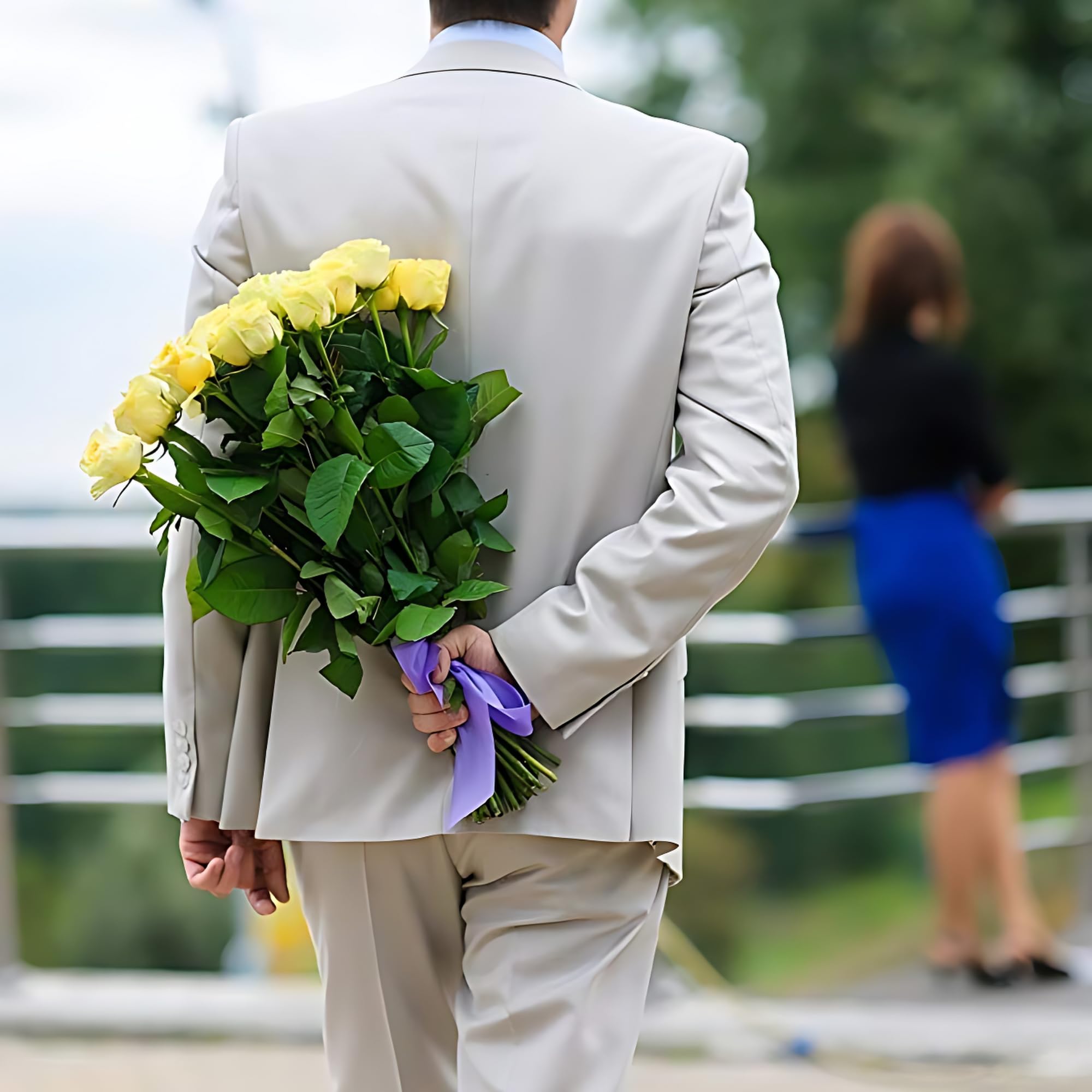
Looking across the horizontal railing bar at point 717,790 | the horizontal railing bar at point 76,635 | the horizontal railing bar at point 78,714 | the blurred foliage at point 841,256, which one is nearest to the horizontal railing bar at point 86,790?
the horizontal railing bar at point 717,790

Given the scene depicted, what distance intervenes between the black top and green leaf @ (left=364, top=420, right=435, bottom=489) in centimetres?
198

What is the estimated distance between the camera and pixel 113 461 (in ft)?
3.94

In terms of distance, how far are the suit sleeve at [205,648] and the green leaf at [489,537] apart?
10.2 inches

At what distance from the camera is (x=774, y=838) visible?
26.2 ft

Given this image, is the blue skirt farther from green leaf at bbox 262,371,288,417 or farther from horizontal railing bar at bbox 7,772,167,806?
green leaf at bbox 262,371,288,417

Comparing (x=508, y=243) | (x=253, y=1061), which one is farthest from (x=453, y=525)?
(x=253, y=1061)

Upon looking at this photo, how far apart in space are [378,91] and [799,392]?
8.42 metres

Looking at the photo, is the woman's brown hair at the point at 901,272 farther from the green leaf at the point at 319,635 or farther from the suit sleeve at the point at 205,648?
the green leaf at the point at 319,635

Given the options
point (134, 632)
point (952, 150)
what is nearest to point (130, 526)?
point (134, 632)

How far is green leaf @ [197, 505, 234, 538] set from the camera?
1.22 meters

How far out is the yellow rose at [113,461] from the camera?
1.20 meters

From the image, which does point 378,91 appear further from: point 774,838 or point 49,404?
point 774,838

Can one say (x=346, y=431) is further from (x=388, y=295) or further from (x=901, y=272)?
(x=901, y=272)

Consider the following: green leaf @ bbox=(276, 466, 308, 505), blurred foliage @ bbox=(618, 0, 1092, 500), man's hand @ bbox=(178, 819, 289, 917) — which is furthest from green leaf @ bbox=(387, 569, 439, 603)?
blurred foliage @ bbox=(618, 0, 1092, 500)
